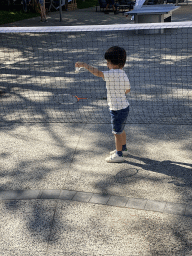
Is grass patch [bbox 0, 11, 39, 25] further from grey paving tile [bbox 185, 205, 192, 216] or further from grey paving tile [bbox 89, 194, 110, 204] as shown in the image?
grey paving tile [bbox 185, 205, 192, 216]

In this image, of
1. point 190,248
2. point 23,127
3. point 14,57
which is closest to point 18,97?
point 23,127

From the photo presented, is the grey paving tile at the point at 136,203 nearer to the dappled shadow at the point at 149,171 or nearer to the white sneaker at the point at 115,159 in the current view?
the dappled shadow at the point at 149,171

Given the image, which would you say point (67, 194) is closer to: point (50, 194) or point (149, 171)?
point (50, 194)

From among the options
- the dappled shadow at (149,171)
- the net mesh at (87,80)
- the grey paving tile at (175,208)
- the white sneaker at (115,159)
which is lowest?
the grey paving tile at (175,208)

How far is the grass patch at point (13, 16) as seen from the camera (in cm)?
2109

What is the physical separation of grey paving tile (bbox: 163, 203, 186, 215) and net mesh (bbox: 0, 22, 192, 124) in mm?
2322

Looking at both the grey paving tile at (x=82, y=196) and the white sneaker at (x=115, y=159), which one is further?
the white sneaker at (x=115, y=159)

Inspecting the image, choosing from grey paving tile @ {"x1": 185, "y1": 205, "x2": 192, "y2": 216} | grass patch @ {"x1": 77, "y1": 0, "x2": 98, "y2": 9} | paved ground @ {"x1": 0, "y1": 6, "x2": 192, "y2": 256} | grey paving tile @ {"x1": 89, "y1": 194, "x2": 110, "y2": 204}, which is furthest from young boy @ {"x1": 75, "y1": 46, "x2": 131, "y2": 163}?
grass patch @ {"x1": 77, "y1": 0, "x2": 98, "y2": 9}

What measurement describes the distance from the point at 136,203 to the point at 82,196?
67 cm

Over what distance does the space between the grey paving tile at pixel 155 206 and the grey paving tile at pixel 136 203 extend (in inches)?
1.8

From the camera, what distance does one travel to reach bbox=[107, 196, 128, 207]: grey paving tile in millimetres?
3569

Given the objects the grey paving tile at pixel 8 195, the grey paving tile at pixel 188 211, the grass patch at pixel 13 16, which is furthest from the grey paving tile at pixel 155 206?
the grass patch at pixel 13 16

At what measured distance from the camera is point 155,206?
3494 millimetres

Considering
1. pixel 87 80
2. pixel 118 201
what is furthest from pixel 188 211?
pixel 87 80
